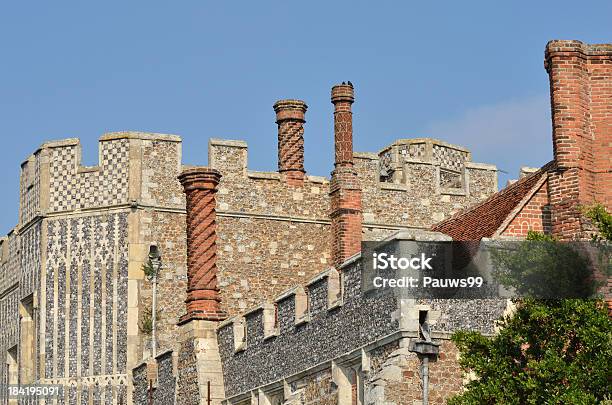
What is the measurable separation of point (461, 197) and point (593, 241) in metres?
18.2

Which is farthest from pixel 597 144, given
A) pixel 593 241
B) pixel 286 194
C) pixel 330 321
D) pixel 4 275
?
pixel 4 275

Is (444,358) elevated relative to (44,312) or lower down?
lower down

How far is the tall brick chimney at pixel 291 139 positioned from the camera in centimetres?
4066

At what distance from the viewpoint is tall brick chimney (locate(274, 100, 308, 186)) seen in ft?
133

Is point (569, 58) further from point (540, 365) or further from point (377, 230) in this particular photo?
point (377, 230)

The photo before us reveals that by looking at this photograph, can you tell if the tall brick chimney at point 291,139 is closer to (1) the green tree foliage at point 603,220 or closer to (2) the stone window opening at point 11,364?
(2) the stone window opening at point 11,364

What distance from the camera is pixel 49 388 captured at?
40.1m

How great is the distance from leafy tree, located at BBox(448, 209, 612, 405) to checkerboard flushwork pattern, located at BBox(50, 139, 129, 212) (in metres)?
17.7

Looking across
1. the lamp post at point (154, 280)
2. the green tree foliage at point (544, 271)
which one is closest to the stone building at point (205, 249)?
the lamp post at point (154, 280)

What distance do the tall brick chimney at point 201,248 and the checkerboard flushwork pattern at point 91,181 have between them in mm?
6518

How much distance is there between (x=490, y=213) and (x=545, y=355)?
651 cm

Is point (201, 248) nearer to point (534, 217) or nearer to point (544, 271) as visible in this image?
point (534, 217)

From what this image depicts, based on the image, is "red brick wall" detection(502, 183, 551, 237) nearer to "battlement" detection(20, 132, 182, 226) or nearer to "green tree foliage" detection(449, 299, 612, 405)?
"green tree foliage" detection(449, 299, 612, 405)

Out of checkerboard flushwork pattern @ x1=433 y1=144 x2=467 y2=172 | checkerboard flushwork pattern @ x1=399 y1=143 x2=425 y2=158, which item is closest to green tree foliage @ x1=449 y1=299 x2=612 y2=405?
checkerboard flushwork pattern @ x1=399 y1=143 x2=425 y2=158
